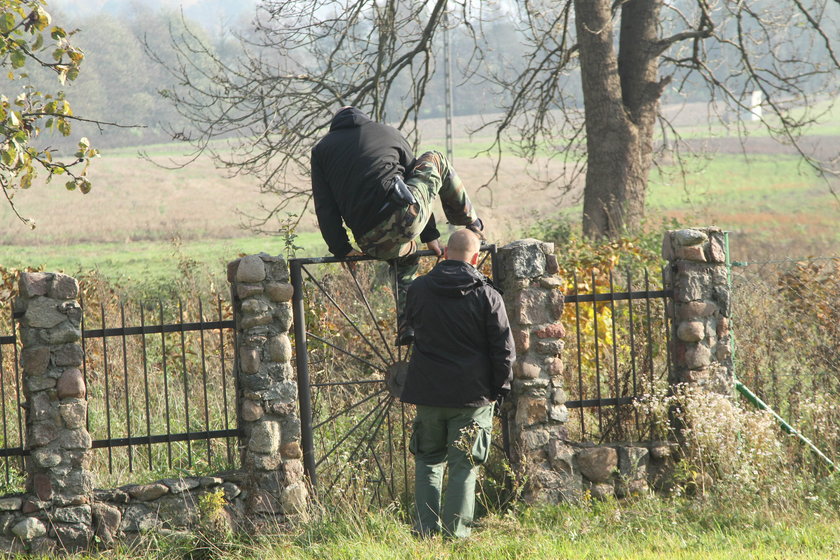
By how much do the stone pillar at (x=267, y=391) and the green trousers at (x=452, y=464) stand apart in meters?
0.90

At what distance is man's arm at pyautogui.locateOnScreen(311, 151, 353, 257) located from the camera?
5031 mm

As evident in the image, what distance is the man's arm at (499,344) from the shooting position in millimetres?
4566

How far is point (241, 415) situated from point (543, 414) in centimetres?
198

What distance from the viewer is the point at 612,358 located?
284 inches

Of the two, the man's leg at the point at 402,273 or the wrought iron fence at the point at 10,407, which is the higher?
the man's leg at the point at 402,273

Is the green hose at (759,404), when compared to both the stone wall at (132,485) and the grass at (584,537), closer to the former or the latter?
the grass at (584,537)

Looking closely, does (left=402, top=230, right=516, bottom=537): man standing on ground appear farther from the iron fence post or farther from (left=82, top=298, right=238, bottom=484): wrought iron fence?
(left=82, top=298, right=238, bottom=484): wrought iron fence

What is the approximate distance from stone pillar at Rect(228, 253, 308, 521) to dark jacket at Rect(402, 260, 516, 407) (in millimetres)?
993

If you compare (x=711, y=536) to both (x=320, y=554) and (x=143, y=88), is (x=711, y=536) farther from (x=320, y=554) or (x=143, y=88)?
(x=143, y=88)

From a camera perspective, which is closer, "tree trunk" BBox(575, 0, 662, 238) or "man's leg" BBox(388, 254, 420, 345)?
"man's leg" BBox(388, 254, 420, 345)

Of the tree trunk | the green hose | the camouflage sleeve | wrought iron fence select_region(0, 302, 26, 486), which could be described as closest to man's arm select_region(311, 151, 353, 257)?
the camouflage sleeve

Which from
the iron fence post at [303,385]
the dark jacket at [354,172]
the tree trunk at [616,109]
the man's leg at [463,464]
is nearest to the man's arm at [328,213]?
the dark jacket at [354,172]

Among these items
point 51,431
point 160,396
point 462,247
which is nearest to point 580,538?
point 462,247

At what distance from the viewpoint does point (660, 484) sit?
5594 millimetres
